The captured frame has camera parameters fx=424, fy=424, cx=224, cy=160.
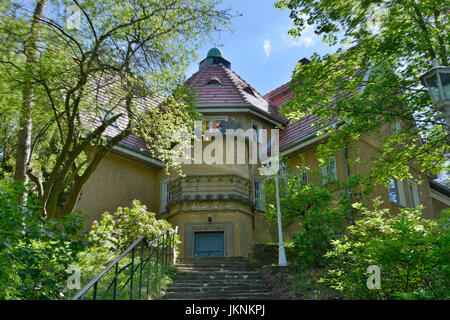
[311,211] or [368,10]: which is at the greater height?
[368,10]

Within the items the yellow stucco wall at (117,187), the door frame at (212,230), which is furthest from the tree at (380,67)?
the yellow stucco wall at (117,187)

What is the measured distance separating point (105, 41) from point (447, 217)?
7836mm

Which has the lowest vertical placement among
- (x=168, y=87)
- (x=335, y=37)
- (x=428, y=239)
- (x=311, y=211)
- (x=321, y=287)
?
(x=321, y=287)

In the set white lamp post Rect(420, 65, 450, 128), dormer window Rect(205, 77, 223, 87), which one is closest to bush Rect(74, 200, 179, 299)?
white lamp post Rect(420, 65, 450, 128)

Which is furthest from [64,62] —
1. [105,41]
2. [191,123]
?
[191,123]

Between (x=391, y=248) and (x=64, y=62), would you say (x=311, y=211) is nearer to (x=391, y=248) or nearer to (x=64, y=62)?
(x=391, y=248)

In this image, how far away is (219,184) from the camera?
56.4ft

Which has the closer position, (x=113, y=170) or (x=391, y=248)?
(x=391, y=248)

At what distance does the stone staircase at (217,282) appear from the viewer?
877cm

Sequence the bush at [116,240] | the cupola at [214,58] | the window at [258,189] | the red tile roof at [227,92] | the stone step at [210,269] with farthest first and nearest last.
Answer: the cupola at [214,58] < the red tile roof at [227,92] < the window at [258,189] < the stone step at [210,269] < the bush at [116,240]

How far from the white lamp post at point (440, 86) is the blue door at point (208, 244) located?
11.9 meters

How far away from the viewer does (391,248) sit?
6.10 metres

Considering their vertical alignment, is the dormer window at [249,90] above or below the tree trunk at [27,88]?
above

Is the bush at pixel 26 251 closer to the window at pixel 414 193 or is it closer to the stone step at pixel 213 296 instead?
the stone step at pixel 213 296
